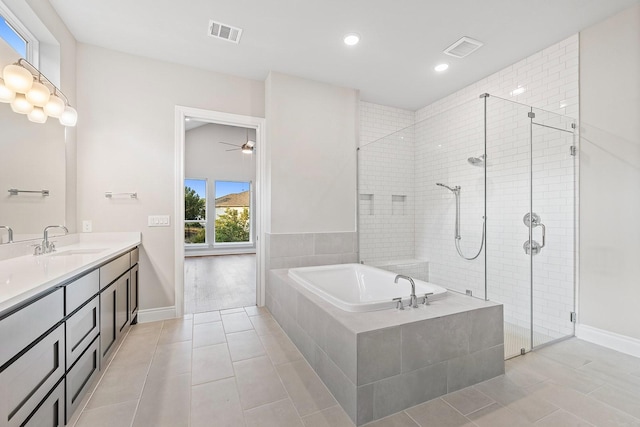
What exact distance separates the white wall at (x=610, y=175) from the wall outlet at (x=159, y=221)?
4.16 metres

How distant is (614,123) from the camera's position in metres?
2.47

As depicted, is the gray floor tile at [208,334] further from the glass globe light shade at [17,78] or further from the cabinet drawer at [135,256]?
the glass globe light shade at [17,78]

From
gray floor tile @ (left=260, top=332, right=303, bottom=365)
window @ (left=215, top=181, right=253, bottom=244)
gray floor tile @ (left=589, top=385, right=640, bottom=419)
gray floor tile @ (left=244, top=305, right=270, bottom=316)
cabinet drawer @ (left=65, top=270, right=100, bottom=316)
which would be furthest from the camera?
window @ (left=215, top=181, right=253, bottom=244)

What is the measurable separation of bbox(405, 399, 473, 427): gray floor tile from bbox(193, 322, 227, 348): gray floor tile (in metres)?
1.74

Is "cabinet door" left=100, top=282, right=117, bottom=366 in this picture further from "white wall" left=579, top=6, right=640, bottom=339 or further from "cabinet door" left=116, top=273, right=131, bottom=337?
"white wall" left=579, top=6, right=640, bottom=339

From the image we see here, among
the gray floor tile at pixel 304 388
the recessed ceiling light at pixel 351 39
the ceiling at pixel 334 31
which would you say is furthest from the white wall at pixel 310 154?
the gray floor tile at pixel 304 388

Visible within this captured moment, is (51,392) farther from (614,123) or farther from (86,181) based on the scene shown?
(614,123)

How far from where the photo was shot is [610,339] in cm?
247

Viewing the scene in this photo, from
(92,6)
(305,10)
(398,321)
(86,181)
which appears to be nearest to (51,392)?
(398,321)

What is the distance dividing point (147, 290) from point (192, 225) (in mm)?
5524

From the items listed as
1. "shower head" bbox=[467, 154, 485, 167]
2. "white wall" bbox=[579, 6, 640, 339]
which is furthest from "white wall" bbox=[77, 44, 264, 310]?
"white wall" bbox=[579, 6, 640, 339]

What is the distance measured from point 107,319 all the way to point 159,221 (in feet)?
4.02

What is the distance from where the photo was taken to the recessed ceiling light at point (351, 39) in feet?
8.99

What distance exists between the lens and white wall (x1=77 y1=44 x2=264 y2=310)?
115 inches
